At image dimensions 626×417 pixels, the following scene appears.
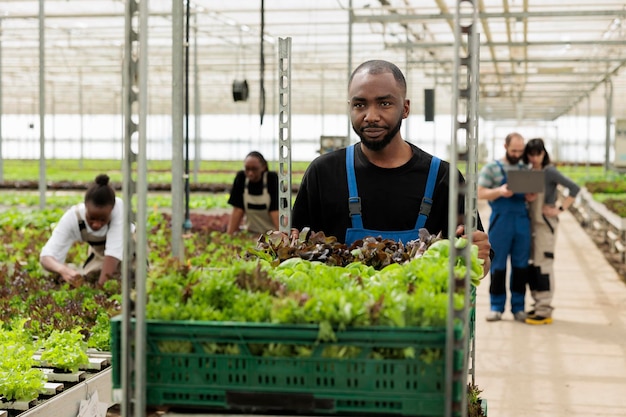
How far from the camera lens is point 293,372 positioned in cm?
196

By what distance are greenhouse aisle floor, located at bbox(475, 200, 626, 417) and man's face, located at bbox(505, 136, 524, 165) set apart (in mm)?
1396

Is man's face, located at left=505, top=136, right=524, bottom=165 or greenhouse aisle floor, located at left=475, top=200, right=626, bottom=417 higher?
man's face, located at left=505, top=136, right=524, bottom=165

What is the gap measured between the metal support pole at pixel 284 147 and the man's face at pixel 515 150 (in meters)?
3.88

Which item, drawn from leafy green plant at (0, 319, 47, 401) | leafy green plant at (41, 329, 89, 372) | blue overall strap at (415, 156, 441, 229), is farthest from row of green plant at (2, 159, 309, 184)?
blue overall strap at (415, 156, 441, 229)

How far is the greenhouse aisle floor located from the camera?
213 inches

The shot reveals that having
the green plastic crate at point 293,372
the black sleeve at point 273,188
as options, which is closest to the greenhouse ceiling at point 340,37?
the black sleeve at point 273,188

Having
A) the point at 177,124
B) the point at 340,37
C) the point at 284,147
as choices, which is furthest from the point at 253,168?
the point at 340,37

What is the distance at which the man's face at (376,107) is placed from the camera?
9.45 ft

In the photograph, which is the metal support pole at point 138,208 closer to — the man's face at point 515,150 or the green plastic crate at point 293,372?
the green plastic crate at point 293,372

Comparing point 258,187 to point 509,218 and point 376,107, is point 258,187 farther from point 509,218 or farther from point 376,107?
point 376,107

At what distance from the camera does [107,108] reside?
46.4 metres

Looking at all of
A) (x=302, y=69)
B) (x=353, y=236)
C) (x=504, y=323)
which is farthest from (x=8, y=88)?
(x=353, y=236)

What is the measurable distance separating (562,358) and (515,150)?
1845 millimetres

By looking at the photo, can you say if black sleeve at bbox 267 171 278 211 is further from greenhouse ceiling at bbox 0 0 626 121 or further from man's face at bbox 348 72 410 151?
man's face at bbox 348 72 410 151
